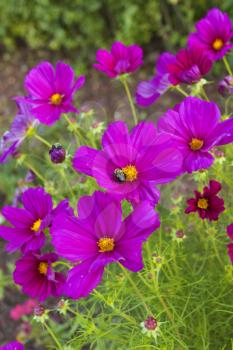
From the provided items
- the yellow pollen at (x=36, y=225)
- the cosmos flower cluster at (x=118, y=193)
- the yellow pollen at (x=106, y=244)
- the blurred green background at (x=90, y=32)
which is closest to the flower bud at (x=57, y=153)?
the cosmos flower cluster at (x=118, y=193)

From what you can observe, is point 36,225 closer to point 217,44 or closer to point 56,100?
point 56,100

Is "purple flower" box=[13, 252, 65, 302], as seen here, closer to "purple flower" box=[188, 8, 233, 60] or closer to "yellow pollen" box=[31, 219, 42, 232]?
"yellow pollen" box=[31, 219, 42, 232]

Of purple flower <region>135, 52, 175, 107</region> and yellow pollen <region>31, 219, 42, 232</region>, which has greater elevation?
purple flower <region>135, 52, 175, 107</region>

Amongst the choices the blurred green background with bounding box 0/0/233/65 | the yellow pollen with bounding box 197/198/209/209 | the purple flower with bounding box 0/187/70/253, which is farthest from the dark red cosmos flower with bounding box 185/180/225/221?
the blurred green background with bounding box 0/0/233/65

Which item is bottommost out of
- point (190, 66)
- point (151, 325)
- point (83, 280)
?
point (151, 325)

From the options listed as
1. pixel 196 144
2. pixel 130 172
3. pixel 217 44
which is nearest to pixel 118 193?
pixel 130 172

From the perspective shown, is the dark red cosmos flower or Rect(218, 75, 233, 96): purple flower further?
Rect(218, 75, 233, 96): purple flower

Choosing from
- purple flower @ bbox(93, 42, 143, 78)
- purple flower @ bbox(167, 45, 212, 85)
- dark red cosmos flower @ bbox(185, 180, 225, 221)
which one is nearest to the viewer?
dark red cosmos flower @ bbox(185, 180, 225, 221)

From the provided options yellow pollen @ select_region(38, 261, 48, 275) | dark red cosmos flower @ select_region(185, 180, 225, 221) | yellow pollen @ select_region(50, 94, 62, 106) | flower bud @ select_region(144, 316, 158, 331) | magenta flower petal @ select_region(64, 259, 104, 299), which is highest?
yellow pollen @ select_region(50, 94, 62, 106)
